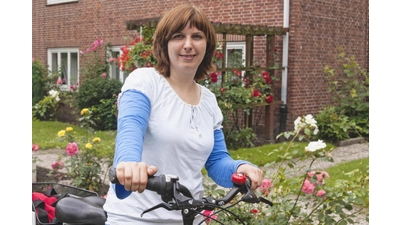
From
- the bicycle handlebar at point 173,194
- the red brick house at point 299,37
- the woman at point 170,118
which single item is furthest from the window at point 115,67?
the bicycle handlebar at point 173,194

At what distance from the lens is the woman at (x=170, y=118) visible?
6.32 feet

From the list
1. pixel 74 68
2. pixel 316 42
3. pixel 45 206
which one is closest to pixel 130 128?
pixel 45 206

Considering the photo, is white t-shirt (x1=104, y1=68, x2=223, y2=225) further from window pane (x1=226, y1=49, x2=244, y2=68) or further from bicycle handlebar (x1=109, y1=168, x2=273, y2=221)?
window pane (x1=226, y1=49, x2=244, y2=68)

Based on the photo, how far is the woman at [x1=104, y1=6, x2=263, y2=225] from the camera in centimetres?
193

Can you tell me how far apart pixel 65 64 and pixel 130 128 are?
48.7 ft

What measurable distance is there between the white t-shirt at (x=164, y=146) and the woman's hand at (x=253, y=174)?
0.15m

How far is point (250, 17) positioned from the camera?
11273 mm

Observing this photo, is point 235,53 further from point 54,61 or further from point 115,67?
point 54,61

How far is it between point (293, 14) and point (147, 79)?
9127mm

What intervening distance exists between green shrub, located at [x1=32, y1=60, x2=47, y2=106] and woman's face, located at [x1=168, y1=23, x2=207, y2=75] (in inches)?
547

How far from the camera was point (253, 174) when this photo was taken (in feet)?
6.58

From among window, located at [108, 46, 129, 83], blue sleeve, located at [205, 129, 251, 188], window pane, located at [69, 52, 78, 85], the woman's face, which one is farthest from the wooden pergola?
the woman's face

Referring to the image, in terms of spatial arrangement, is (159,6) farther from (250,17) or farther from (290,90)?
(290,90)

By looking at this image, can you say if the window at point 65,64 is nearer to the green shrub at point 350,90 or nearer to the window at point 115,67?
the window at point 115,67
